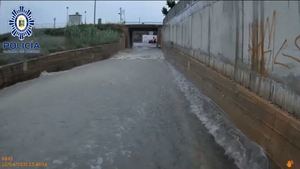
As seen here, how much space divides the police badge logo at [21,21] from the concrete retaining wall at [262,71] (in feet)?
36.9

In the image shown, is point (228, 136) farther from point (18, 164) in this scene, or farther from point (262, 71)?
point (18, 164)

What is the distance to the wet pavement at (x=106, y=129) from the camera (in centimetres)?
803

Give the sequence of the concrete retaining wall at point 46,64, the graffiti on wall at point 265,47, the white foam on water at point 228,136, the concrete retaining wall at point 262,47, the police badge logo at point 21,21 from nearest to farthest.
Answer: the concrete retaining wall at point 262,47 < the graffiti on wall at point 265,47 < the white foam on water at point 228,136 < the concrete retaining wall at point 46,64 < the police badge logo at point 21,21

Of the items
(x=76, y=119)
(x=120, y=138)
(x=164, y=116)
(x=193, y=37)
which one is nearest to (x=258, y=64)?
(x=120, y=138)

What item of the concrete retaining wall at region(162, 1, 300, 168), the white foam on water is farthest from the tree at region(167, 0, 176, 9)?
the concrete retaining wall at region(162, 1, 300, 168)

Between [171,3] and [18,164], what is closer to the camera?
[18,164]

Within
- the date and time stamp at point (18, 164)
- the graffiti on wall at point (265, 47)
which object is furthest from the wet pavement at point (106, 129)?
the graffiti on wall at point (265, 47)

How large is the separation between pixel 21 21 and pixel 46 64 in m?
2.66

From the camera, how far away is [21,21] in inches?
854

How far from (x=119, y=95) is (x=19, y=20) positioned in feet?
28.0

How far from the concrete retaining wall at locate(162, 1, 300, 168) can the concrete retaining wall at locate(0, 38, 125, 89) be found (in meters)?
8.28

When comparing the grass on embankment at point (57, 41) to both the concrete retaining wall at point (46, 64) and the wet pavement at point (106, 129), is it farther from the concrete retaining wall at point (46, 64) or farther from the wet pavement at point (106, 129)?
the wet pavement at point (106, 129)

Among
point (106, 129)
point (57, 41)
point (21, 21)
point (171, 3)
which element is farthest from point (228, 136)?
point (171, 3)

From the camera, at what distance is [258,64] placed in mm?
8555
